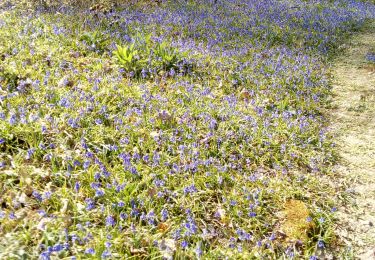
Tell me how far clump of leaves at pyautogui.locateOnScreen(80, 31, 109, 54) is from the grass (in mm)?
41

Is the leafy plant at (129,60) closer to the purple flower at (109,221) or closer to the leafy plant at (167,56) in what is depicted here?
the leafy plant at (167,56)

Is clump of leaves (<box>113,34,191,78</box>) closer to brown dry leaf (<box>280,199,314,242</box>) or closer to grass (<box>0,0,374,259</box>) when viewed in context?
grass (<box>0,0,374,259</box>)

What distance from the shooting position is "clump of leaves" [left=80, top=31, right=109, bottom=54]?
23.2ft

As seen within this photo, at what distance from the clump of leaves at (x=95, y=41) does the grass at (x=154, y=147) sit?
0.04 metres

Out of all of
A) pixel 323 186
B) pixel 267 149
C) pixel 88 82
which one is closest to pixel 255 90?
pixel 267 149

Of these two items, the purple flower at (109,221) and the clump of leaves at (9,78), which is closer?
the purple flower at (109,221)

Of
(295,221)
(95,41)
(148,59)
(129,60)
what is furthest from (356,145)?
(95,41)

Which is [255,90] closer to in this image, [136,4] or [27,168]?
[27,168]

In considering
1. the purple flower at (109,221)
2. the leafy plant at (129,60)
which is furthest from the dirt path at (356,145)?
the leafy plant at (129,60)

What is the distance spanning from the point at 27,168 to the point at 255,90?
4.26 metres

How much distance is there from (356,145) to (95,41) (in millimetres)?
5073

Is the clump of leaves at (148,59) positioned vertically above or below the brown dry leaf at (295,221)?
above

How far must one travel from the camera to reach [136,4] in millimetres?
11305

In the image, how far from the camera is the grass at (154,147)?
328 centimetres
